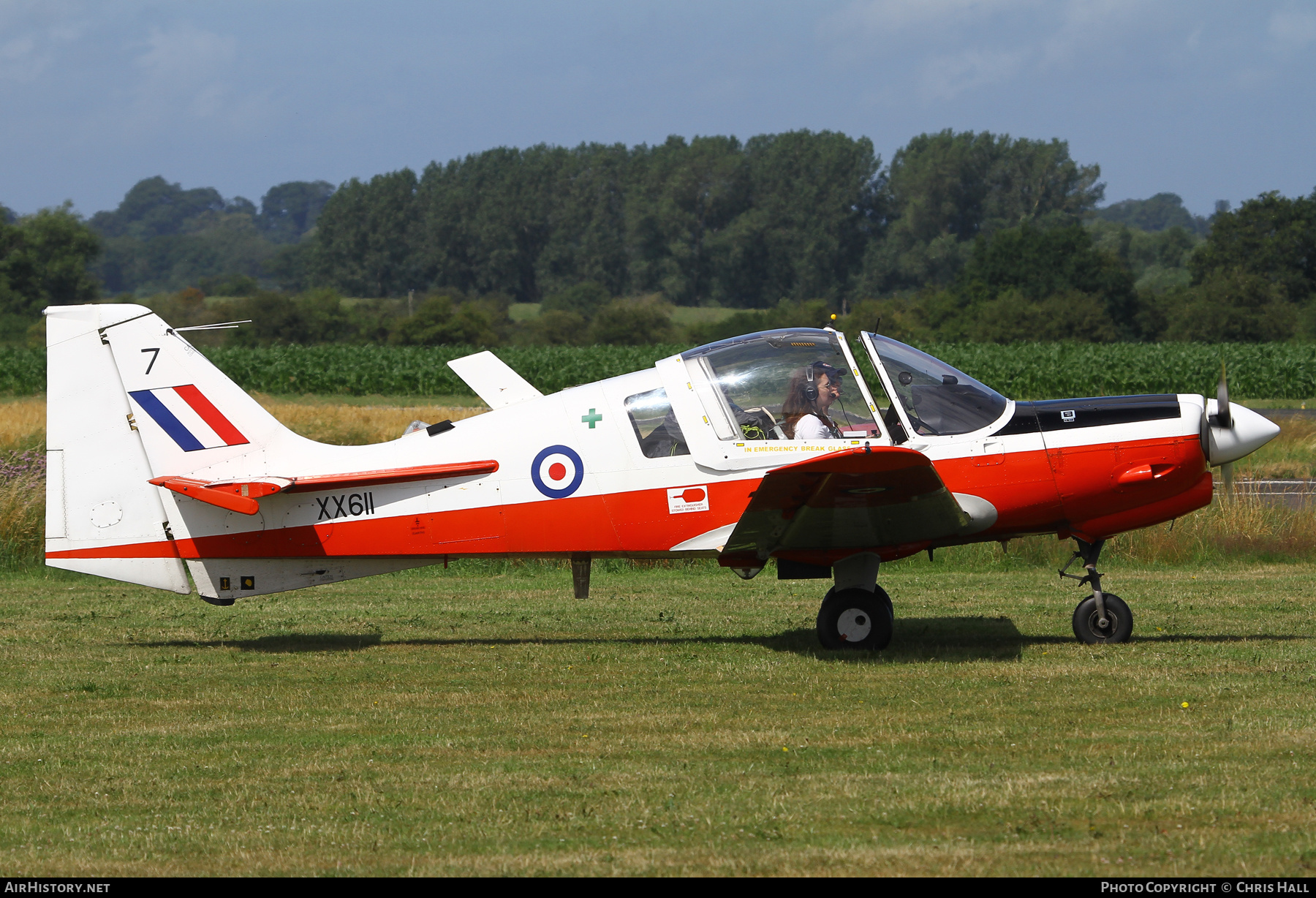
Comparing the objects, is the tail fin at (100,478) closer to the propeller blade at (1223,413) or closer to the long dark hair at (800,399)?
the long dark hair at (800,399)

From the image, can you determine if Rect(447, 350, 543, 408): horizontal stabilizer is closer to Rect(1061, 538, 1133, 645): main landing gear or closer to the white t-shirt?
the white t-shirt

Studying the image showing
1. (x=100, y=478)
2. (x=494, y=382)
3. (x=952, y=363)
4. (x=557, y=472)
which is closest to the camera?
(x=557, y=472)

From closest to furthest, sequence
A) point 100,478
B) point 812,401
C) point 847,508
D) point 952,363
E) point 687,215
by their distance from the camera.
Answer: point 847,508 → point 812,401 → point 100,478 → point 952,363 → point 687,215

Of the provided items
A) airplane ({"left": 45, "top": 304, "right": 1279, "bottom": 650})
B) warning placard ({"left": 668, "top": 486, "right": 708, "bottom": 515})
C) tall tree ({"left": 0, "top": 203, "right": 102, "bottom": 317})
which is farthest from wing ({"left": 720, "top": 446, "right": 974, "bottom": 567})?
tall tree ({"left": 0, "top": 203, "right": 102, "bottom": 317})

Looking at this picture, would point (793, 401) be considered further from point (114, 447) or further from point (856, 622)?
point (114, 447)

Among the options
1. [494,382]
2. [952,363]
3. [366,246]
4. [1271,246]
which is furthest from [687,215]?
[494,382]

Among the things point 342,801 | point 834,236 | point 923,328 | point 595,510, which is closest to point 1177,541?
point 595,510

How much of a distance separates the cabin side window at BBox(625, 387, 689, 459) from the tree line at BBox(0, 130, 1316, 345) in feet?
177

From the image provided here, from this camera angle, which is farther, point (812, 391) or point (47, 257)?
point (47, 257)

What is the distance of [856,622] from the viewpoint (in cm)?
878

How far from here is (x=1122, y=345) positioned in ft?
163

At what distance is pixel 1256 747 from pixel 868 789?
209cm

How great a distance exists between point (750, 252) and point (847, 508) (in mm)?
99196

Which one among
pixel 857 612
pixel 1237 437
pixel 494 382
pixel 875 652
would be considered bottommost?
pixel 875 652
